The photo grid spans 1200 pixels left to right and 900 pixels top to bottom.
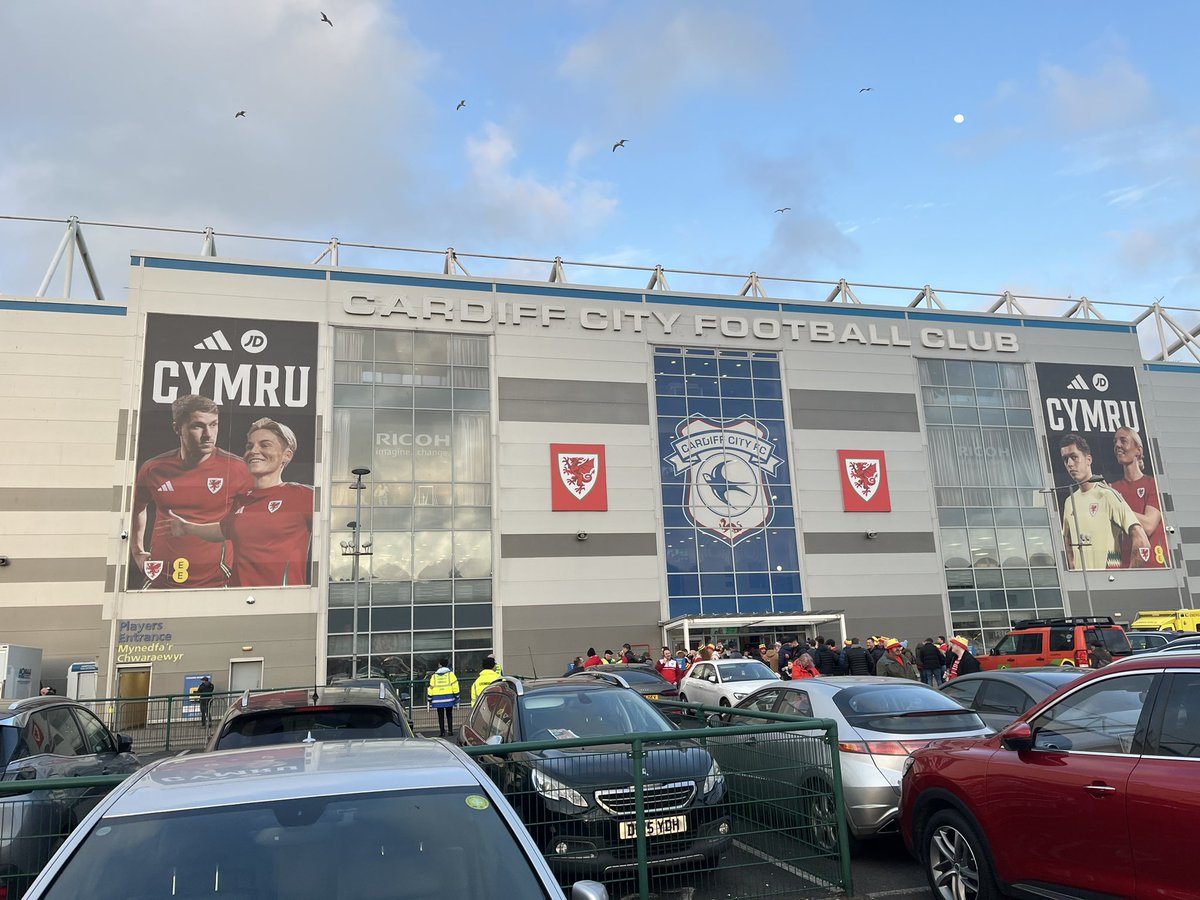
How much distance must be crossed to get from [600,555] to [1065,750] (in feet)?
92.7

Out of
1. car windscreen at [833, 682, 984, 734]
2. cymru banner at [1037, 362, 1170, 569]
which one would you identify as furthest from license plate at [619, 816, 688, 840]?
cymru banner at [1037, 362, 1170, 569]

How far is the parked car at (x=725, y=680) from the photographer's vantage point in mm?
17578

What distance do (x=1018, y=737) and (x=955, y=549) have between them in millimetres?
34230

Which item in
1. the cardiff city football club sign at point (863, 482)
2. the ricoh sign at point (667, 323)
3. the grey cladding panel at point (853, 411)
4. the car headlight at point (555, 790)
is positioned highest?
the ricoh sign at point (667, 323)

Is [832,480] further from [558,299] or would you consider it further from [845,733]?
[845,733]

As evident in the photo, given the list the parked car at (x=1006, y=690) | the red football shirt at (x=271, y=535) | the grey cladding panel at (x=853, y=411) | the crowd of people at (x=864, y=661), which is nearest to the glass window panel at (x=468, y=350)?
the red football shirt at (x=271, y=535)

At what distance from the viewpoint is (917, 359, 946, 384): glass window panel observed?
39.1 metres

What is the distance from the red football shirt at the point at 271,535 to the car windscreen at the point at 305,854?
29096mm

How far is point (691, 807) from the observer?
20.2ft

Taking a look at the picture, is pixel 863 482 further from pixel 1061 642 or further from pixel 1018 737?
pixel 1018 737

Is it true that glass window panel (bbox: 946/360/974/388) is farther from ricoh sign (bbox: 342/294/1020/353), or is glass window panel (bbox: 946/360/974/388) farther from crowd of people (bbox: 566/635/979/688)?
crowd of people (bbox: 566/635/979/688)

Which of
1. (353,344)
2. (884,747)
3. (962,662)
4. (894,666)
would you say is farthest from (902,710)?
(353,344)

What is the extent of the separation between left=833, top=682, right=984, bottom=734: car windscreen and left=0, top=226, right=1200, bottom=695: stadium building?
20.5m

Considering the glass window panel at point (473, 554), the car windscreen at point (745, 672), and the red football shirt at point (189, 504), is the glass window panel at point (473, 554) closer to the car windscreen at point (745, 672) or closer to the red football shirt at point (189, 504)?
the red football shirt at point (189, 504)
